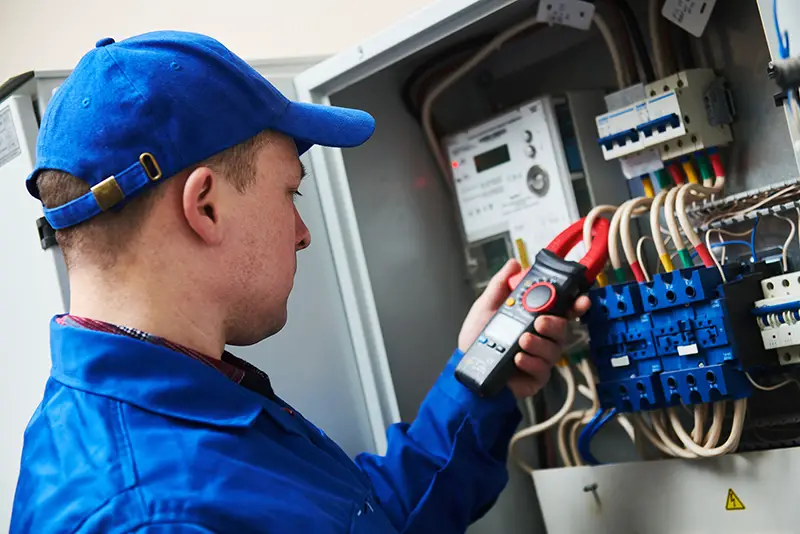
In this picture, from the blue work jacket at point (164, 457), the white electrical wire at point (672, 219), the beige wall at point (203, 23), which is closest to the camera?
the blue work jacket at point (164, 457)

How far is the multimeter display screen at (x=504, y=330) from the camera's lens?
1164 millimetres

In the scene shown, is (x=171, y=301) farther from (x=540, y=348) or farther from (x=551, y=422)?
(x=551, y=422)

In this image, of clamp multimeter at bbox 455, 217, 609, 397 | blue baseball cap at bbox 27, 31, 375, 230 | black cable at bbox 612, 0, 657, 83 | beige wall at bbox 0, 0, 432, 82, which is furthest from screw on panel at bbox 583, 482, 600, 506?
beige wall at bbox 0, 0, 432, 82

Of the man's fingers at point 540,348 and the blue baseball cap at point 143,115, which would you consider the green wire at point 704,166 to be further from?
the blue baseball cap at point 143,115

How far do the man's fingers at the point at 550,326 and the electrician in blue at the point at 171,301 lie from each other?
32cm

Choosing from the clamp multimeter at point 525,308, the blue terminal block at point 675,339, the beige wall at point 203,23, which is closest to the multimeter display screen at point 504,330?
the clamp multimeter at point 525,308

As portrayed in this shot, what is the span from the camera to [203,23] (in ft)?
7.42

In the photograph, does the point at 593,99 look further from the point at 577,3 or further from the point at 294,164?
the point at 294,164

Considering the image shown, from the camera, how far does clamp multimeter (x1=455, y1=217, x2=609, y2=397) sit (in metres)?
1.16

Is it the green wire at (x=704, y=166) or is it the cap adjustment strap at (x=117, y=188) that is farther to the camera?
the green wire at (x=704, y=166)

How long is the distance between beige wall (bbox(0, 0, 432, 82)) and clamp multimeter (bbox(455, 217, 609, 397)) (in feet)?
2.82

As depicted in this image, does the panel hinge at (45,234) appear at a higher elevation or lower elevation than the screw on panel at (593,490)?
higher

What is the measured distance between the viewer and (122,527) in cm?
73

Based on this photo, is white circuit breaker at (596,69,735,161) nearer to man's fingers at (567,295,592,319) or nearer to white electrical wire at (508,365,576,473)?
man's fingers at (567,295,592,319)
